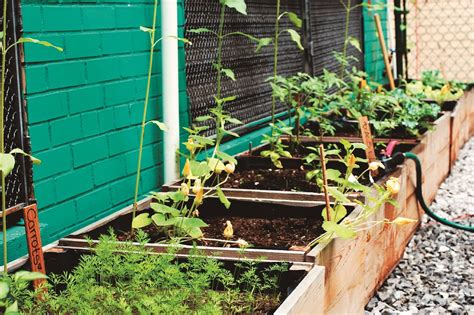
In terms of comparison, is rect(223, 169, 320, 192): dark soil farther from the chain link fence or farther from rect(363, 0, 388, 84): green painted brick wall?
the chain link fence

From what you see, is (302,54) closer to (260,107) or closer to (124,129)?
(260,107)

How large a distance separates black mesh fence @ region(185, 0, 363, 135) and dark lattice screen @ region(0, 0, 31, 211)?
1488 millimetres

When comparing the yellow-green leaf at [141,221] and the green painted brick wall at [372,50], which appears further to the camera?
the green painted brick wall at [372,50]

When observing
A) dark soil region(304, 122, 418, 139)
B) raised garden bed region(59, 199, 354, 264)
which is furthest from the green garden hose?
raised garden bed region(59, 199, 354, 264)

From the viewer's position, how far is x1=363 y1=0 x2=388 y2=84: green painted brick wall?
29.7 feet

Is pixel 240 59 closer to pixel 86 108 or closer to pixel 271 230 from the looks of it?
pixel 86 108

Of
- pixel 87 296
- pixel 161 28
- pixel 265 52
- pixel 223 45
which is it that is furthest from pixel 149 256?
pixel 265 52

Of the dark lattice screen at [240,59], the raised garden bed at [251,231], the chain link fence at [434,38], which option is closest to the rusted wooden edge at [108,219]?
the raised garden bed at [251,231]

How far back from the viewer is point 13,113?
3.05 metres

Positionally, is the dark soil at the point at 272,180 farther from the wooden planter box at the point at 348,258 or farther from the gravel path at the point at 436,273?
the gravel path at the point at 436,273

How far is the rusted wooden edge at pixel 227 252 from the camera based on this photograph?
267cm

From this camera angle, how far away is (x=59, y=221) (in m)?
3.35

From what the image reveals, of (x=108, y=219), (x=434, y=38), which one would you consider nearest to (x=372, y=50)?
(x=434, y=38)

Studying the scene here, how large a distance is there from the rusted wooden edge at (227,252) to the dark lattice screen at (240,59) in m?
1.71
